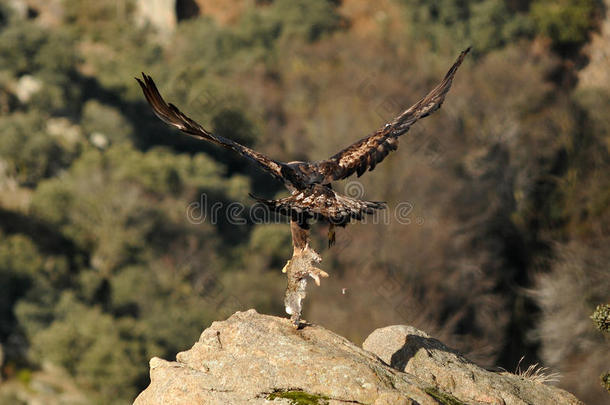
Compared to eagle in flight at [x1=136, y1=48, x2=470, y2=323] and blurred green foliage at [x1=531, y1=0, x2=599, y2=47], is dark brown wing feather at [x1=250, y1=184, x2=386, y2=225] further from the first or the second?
blurred green foliage at [x1=531, y1=0, x2=599, y2=47]

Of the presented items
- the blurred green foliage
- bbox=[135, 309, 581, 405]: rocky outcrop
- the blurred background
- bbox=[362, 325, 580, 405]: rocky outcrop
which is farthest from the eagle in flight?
the blurred green foliage

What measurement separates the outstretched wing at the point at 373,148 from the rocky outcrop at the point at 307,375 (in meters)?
3.00

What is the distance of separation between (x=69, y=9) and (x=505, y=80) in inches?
2348

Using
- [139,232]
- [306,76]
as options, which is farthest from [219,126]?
[139,232]

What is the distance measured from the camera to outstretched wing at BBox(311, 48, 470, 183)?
16453 millimetres

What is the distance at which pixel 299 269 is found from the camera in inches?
602

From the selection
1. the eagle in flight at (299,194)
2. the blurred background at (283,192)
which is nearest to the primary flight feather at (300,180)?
the eagle in flight at (299,194)

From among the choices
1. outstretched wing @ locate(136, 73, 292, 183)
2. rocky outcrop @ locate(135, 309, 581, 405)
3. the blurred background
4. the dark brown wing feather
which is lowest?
rocky outcrop @ locate(135, 309, 581, 405)

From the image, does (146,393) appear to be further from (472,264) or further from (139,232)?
(139,232)

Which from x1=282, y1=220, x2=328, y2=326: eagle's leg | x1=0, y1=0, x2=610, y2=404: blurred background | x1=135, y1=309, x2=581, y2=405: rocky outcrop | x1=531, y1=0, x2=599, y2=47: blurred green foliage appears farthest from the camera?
x1=531, y1=0, x2=599, y2=47: blurred green foliage

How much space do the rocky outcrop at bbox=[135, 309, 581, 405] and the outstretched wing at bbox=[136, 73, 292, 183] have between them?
2.78 meters

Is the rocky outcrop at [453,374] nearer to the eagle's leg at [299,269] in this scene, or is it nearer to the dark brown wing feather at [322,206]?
the eagle's leg at [299,269]

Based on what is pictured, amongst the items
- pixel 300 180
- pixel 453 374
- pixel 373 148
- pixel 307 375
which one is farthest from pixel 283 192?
pixel 307 375

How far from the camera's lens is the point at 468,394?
51.6 ft
